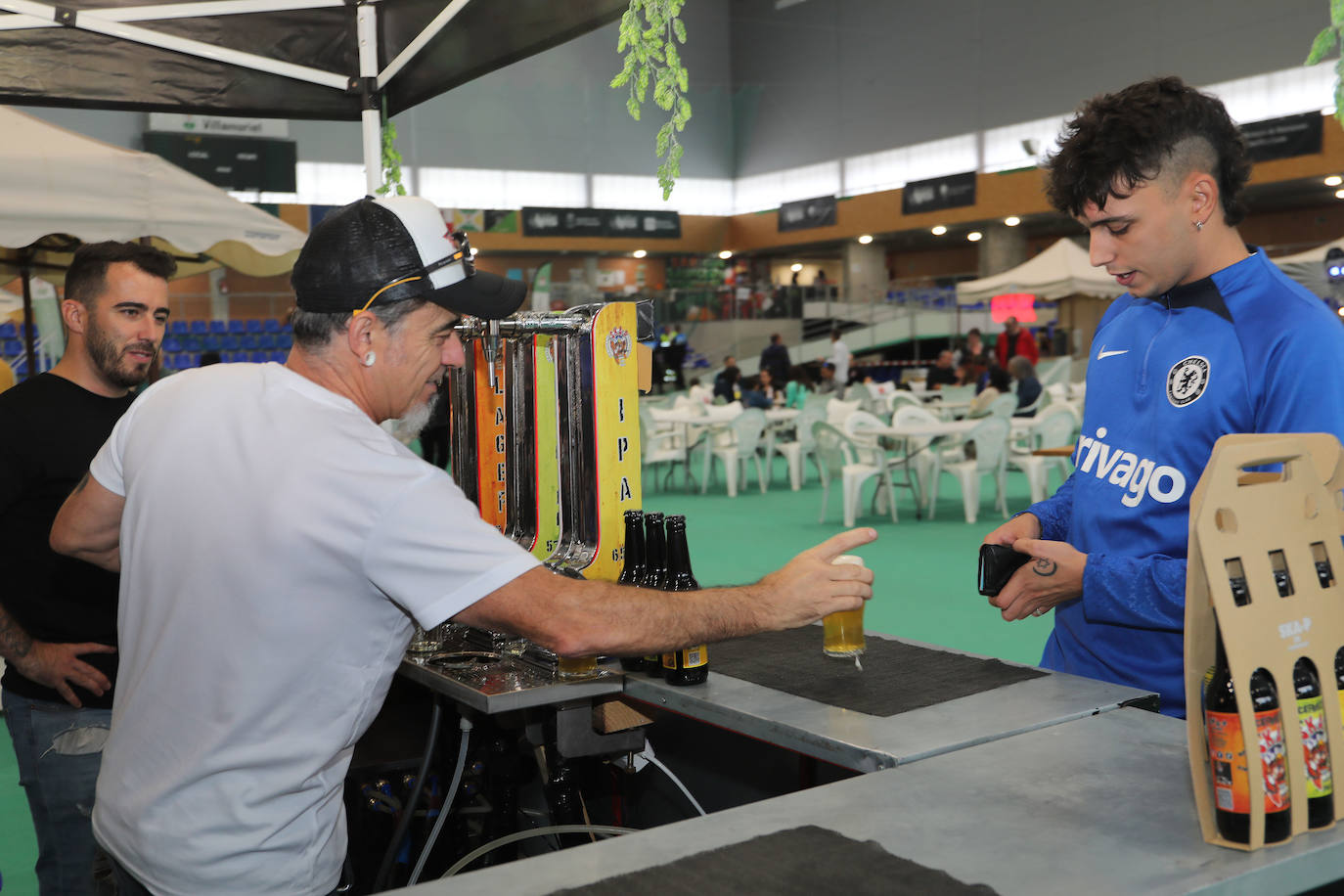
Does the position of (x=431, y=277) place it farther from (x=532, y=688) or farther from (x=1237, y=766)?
(x=1237, y=766)

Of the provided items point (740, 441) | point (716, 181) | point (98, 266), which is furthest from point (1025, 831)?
point (716, 181)

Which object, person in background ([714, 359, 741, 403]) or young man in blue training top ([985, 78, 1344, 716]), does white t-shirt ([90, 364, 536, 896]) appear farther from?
person in background ([714, 359, 741, 403])

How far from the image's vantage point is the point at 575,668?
6.01 ft

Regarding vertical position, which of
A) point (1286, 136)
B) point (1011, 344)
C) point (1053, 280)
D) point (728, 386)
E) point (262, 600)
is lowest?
point (262, 600)

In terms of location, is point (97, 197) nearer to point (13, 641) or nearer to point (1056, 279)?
point (13, 641)

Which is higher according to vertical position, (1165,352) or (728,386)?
(1165,352)

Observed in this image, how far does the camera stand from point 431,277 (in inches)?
56.2

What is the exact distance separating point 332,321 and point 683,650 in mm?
720

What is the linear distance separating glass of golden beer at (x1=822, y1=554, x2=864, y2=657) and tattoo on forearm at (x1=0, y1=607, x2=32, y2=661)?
4.95ft

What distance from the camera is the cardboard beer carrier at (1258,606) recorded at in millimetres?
1076

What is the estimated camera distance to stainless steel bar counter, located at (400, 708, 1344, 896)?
1.05 m

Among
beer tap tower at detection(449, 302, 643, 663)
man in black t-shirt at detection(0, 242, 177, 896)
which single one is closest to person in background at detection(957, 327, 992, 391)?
beer tap tower at detection(449, 302, 643, 663)

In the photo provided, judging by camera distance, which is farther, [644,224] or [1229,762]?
[644,224]

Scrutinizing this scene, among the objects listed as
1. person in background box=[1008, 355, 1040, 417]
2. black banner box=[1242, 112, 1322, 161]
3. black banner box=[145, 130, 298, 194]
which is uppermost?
black banner box=[145, 130, 298, 194]
